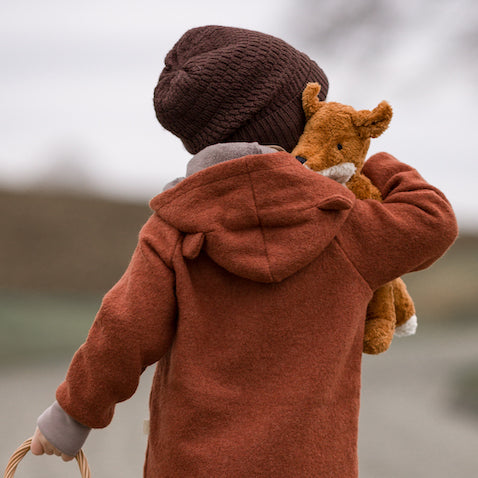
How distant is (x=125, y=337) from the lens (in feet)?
2.49

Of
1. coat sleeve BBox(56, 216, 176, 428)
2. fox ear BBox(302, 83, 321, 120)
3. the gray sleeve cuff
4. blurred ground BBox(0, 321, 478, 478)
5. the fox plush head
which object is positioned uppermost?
fox ear BBox(302, 83, 321, 120)

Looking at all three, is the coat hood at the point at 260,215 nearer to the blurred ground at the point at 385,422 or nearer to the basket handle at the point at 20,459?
the basket handle at the point at 20,459

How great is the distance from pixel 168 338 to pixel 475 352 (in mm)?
4501

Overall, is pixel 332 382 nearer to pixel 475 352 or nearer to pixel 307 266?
pixel 307 266

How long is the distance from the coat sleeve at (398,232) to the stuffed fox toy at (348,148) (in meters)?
0.07

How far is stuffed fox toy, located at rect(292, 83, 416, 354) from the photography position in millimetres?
830

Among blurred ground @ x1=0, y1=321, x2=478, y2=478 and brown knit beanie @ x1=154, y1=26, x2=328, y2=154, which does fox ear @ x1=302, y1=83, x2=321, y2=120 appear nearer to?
brown knit beanie @ x1=154, y1=26, x2=328, y2=154

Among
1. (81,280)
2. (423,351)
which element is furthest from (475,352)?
(81,280)

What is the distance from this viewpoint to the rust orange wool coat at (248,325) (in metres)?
0.76

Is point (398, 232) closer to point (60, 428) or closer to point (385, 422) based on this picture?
point (60, 428)

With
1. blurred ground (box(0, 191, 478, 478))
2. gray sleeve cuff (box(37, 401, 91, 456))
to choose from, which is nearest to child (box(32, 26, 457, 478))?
gray sleeve cuff (box(37, 401, 91, 456))

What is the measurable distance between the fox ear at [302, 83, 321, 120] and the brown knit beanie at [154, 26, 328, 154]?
15 millimetres

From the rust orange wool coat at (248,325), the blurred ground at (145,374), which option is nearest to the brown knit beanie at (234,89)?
the rust orange wool coat at (248,325)

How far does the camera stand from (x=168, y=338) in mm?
807
